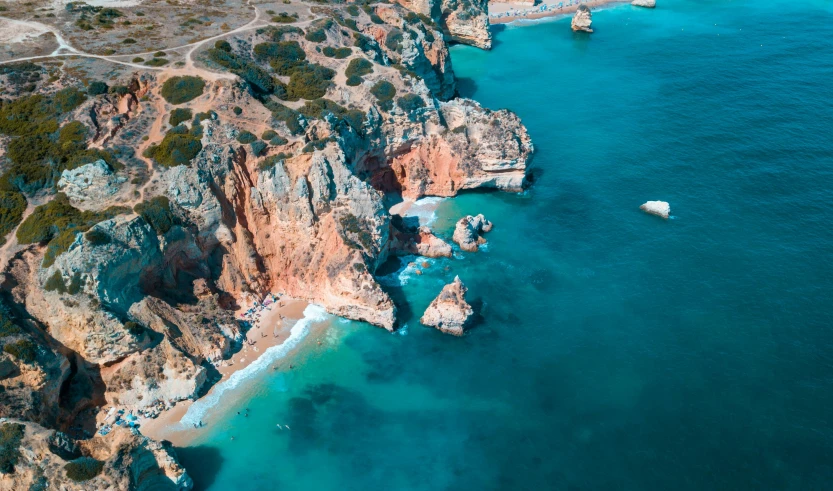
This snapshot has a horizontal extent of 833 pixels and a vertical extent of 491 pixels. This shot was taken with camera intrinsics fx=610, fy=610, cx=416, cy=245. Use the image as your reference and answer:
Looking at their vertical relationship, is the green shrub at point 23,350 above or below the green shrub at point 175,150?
below

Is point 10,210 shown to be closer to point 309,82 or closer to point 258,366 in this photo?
point 258,366

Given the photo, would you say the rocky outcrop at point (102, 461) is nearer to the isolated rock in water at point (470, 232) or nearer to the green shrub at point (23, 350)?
the green shrub at point (23, 350)

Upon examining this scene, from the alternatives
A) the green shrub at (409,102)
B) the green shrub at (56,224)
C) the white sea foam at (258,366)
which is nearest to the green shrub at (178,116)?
the green shrub at (56,224)

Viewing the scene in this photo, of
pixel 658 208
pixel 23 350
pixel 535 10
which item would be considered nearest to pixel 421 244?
pixel 658 208

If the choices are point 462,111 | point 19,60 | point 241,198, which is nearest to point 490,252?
point 462,111

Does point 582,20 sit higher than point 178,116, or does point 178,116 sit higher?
point 582,20

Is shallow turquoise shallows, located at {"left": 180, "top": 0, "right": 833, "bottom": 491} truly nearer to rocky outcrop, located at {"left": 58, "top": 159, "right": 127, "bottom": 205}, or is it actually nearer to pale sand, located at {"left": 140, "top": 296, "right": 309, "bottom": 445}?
pale sand, located at {"left": 140, "top": 296, "right": 309, "bottom": 445}

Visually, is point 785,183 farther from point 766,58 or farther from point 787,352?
point 766,58

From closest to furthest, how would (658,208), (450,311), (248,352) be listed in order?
(248,352), (450,311), (658,208)
